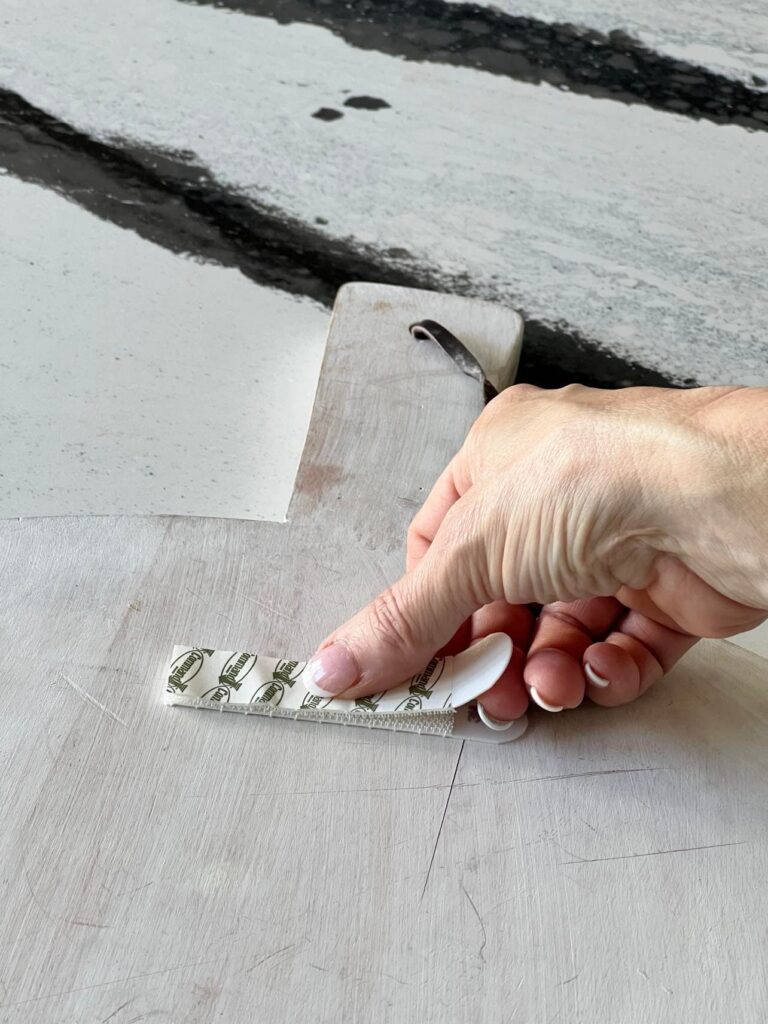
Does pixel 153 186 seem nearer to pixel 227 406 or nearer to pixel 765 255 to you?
pixel 227 406

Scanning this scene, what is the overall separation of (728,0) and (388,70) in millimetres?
537

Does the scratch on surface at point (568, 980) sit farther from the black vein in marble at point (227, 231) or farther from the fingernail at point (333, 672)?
the black vein in marble at point (227, 231)

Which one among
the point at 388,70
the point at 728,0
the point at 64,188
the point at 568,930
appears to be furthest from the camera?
the point at 728,0

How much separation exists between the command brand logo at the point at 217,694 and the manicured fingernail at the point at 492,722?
0.54ft

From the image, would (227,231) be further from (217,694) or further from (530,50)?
(217,694)

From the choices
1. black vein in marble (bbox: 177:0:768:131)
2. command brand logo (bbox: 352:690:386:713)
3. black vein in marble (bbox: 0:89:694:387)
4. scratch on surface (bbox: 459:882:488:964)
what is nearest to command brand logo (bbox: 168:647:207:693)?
command brand logo (bbox: 352:690:386:713)

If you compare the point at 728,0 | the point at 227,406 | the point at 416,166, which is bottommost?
the point at 227,406

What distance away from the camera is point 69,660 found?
71 centimetres

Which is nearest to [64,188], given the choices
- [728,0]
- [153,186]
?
[153,186]

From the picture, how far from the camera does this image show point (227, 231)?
1.23 metres

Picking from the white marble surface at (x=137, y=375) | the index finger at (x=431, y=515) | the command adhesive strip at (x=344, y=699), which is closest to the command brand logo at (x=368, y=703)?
the command adhesive strip at (x=344, y=699)

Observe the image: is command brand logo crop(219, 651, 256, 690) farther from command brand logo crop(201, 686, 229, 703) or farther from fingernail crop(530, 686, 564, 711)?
fingernail crop(530, 686, 564, 711)

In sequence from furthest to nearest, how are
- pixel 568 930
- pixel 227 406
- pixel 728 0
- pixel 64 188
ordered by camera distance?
pixel 728 0
pixel 64 188
pixel 227 406
pixel 568 930

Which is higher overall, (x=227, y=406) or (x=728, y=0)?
(x=728, y=0)
